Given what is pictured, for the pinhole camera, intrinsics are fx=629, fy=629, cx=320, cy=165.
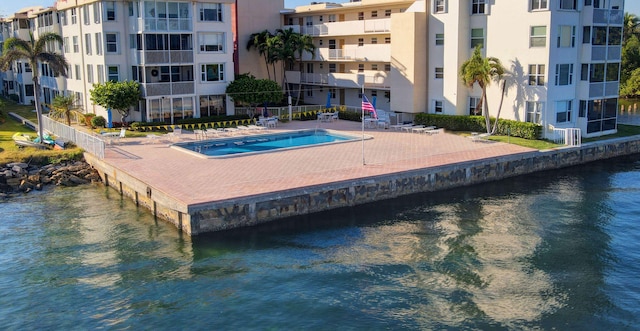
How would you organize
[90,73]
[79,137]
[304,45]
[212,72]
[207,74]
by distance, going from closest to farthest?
[79,137], [207,74], [212,72], [90,73], [304,45]

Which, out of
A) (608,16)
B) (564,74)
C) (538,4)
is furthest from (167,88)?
(608,16)

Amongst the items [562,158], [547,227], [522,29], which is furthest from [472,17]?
[547,227]

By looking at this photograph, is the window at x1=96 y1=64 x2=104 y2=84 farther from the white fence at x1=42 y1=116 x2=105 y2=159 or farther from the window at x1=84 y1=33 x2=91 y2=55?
the white fence at x1=42 y1=116 x2=105 y2=159

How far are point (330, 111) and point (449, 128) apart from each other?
11.3m

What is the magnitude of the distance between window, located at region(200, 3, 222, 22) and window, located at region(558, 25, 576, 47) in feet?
81.4

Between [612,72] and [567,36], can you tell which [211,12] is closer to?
[567,36]

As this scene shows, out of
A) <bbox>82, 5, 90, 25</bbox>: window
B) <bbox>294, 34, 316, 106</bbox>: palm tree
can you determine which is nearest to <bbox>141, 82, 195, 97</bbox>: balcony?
<bbox>82, 5, 90, 25</bbox>: window

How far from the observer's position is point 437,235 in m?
25.9

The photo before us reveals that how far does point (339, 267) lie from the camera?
22.4 m

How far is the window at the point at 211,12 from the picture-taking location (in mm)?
47844

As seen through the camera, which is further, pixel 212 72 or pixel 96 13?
pixel 212 72

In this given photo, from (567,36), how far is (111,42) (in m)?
31.7

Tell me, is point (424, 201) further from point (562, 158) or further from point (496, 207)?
point (562, 158)

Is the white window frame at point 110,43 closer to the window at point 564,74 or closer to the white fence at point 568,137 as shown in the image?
the window at point 564,74
